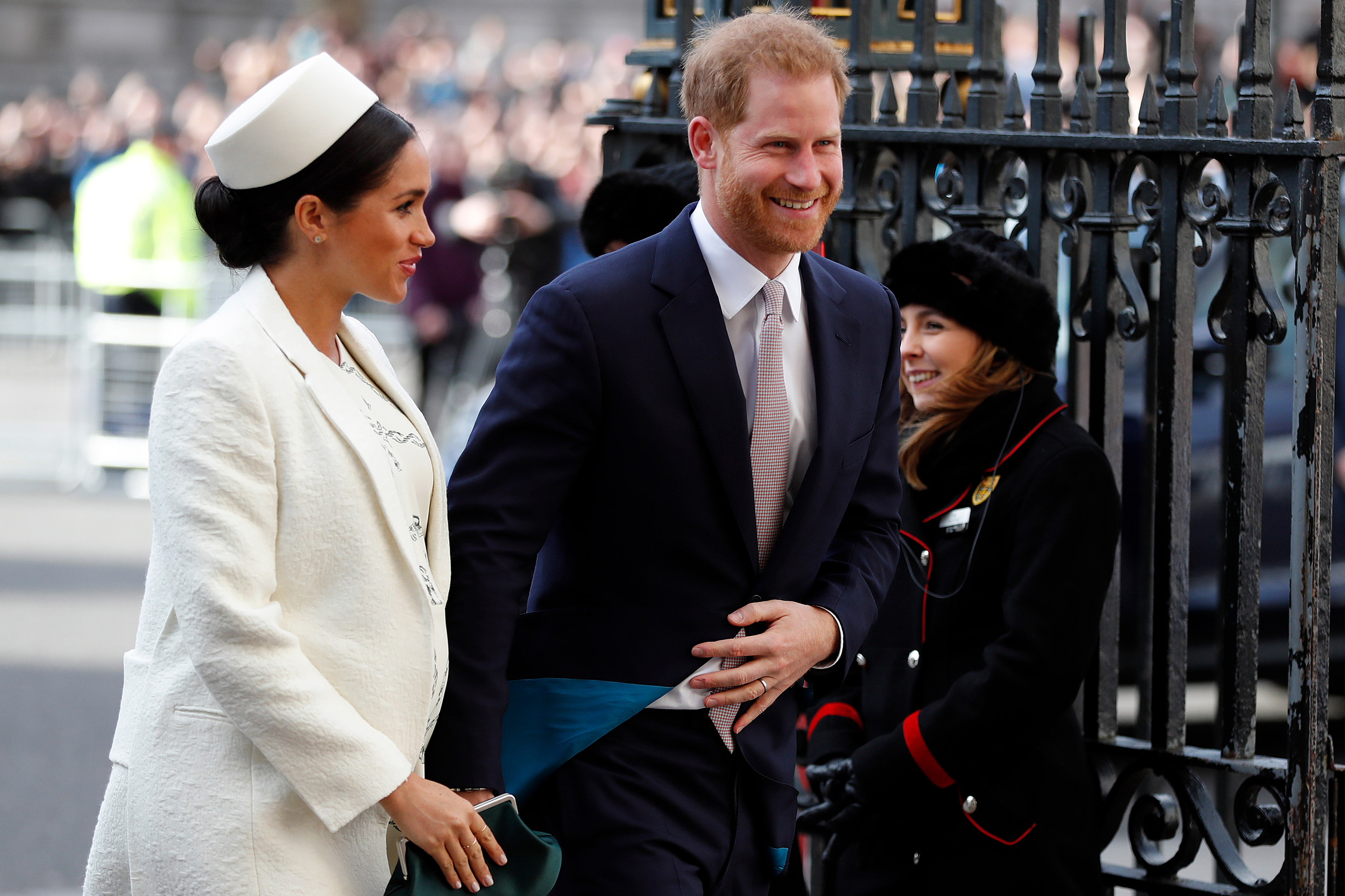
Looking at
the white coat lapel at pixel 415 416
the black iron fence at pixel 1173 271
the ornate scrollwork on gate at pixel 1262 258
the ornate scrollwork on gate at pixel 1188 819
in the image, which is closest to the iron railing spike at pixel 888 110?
the black iron fence at pixel 1173 271

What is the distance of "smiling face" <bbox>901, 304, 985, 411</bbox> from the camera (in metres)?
3.70

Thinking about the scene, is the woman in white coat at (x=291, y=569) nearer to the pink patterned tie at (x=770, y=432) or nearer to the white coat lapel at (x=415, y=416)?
the white coat lapel at (x=415, y=416)

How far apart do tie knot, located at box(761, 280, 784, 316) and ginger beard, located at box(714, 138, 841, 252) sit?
0.26ft

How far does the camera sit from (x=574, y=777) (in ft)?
9.57

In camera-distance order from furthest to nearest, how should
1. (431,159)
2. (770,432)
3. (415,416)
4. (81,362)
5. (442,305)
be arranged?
(81,362) → (431,159) → (442,305) → (770,432) → (415,416)

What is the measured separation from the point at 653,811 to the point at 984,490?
110 centimetres

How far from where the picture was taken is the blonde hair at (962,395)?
368 cm

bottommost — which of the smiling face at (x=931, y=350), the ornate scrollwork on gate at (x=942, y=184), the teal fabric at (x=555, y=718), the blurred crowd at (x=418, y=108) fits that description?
the teal fabric at (x=555, y=718)

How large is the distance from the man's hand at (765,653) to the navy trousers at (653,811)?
Result: 0.22 feet

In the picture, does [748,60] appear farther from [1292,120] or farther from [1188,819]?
[1188,819]

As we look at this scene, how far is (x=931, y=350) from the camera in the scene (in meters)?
3.71

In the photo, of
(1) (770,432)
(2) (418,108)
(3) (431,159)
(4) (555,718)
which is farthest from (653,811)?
(2) (418,108)

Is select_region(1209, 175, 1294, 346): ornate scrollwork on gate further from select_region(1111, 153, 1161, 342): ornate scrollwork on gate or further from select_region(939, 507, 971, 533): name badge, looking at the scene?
select_region(939, 507, 971, 533): name badge

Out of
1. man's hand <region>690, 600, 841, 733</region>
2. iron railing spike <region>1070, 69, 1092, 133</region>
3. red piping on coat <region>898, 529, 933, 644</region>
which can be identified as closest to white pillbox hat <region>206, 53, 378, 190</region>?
man's hand <region>690, 600, 841, 733</region>
